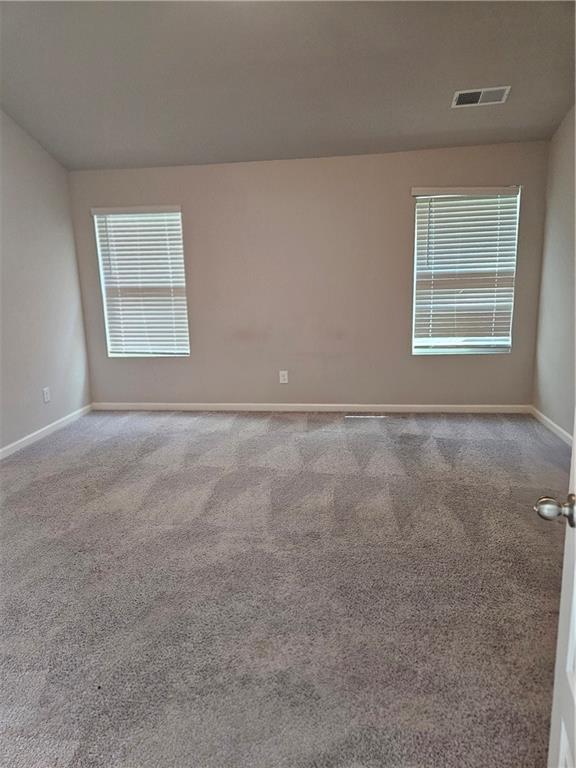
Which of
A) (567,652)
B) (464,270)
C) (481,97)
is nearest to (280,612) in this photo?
(567,652)

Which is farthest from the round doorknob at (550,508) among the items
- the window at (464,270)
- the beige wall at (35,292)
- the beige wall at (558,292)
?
the beige wall at (35,292)

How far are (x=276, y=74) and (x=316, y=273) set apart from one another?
5.33 feet

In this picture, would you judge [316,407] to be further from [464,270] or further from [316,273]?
[464,270]

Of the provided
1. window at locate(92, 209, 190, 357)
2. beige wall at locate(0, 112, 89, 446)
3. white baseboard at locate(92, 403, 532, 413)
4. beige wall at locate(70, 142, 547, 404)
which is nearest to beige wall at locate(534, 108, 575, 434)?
beige wall at locate(70, 142, 547, 404)

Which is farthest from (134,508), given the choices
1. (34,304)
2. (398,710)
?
(34,304)

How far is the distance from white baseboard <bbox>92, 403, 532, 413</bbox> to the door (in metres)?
3.51

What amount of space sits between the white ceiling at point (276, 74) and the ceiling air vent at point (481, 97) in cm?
7

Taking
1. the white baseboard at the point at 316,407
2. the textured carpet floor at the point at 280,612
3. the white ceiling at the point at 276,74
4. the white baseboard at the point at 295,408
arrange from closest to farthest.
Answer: the textured carpet floor at the point at 280,612
the white ceiling at the point at 276,74
the white baseboard at the point at 295,408
the white baseboard at the point at 316,407

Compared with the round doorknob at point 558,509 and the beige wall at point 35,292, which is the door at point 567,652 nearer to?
the round doorknob at point 558,509

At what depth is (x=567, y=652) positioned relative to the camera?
0.80 metres

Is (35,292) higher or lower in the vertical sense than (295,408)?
higher

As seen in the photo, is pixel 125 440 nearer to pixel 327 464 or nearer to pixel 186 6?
pixel 327 464

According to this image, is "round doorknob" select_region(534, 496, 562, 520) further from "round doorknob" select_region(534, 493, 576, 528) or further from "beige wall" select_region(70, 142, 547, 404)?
"beige wall" select_region(70, 142, 547, 404)

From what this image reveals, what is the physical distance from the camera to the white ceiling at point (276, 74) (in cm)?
252
